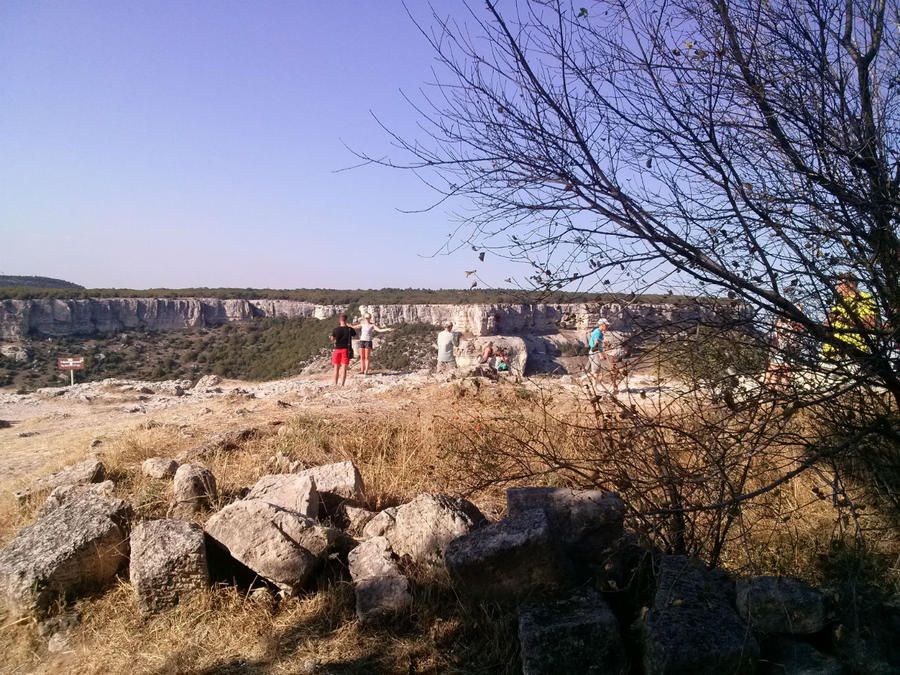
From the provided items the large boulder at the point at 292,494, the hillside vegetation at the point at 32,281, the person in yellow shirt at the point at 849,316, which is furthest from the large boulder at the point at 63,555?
the hillside vegetation at the point at 32,281

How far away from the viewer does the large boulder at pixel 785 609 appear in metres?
2.65

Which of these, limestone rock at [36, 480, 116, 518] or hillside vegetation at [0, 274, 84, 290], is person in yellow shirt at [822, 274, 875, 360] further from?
hillside vegetation at [0, 274, 84, 290]

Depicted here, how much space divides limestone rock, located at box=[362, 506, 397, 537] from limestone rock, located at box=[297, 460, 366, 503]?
47 cm

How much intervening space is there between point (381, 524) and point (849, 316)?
302 cm

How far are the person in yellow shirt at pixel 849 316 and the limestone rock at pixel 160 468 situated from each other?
16.9 feet

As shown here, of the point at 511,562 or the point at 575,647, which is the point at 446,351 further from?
the point at 575,647

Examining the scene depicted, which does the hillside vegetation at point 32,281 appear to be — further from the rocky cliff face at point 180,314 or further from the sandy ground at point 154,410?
→ the sandy ground at point 154,410

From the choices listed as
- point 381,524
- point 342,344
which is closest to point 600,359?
point 381,524

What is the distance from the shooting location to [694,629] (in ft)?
8.22

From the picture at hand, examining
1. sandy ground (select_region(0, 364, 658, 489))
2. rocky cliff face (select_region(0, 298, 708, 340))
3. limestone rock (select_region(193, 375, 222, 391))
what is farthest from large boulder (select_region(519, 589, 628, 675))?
rocky cliff face (select_region(0, 298, 708, 340))

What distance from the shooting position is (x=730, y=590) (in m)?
2.92

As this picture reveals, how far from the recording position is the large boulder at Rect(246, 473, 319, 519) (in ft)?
13.8

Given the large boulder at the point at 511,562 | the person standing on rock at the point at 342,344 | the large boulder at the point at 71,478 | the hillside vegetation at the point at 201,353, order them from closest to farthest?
the large boulder at the point at 511,562 → the large boulder at the point at 71,478 → the person standing on rock at the point at 342,344 → the hillside vegetation at the point at 201,353

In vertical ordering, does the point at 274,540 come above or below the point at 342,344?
below
